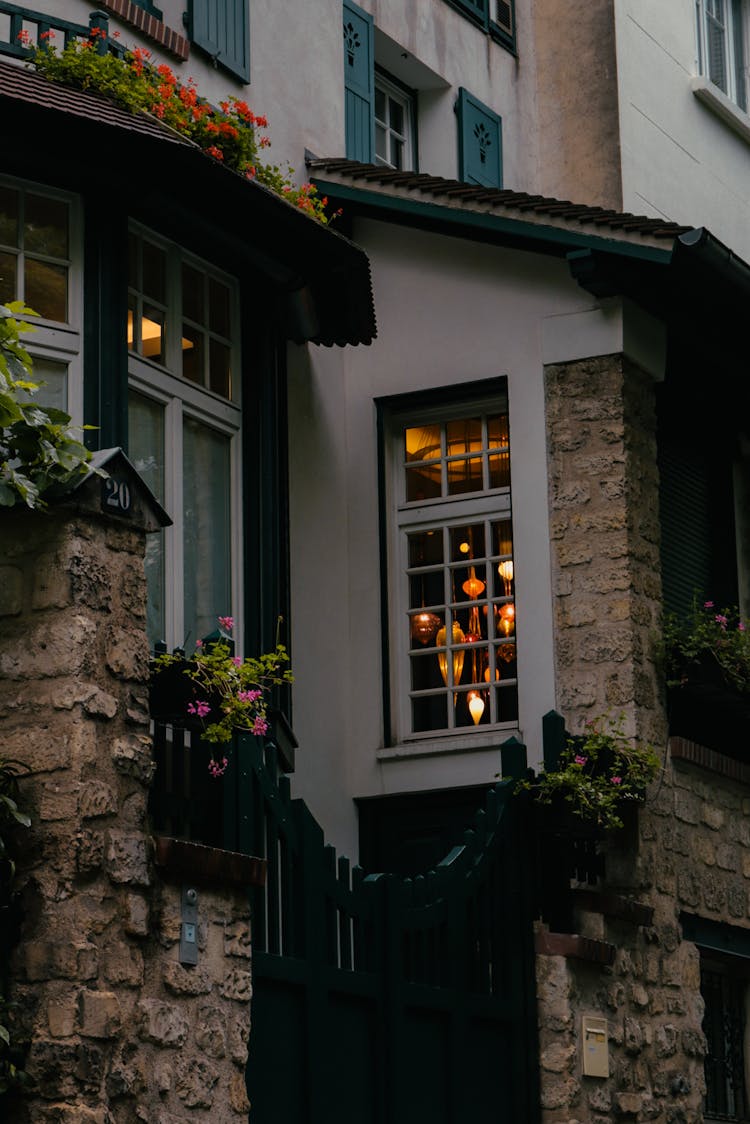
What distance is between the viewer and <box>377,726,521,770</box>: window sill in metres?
11.3

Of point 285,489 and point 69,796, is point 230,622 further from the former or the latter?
point 285,489

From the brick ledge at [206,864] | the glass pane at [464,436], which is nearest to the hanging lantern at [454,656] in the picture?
the glass pane at [464,436]

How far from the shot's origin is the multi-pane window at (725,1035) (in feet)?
38.8

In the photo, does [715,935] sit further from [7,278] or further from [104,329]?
[7,278]

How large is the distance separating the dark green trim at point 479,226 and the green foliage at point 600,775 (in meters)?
2.69

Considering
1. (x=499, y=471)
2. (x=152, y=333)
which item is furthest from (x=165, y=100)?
(x=499, y=471)

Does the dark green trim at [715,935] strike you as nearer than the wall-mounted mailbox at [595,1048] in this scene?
No

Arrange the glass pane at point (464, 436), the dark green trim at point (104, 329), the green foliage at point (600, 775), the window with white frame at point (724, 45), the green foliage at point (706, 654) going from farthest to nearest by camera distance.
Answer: the window with white frame at point (724, 45) < the glass pane at point (464, 436) < the green foliage at point (706, 654) < the green foliage at point (600, 775) < the dark green trim at point (104, 329)

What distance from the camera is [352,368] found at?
40.4 feet

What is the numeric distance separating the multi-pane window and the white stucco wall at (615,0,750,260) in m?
6.19

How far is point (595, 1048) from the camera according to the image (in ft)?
33.5

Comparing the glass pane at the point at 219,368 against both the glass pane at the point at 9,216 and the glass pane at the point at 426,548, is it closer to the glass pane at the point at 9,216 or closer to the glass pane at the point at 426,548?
the glass pane at the point at 9,216

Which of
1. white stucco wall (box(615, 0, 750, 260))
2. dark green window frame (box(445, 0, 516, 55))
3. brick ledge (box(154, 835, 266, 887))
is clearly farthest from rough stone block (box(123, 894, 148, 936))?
dark green window frame (box(445, 0, 516, 55))

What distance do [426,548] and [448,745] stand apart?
4.28 feet
